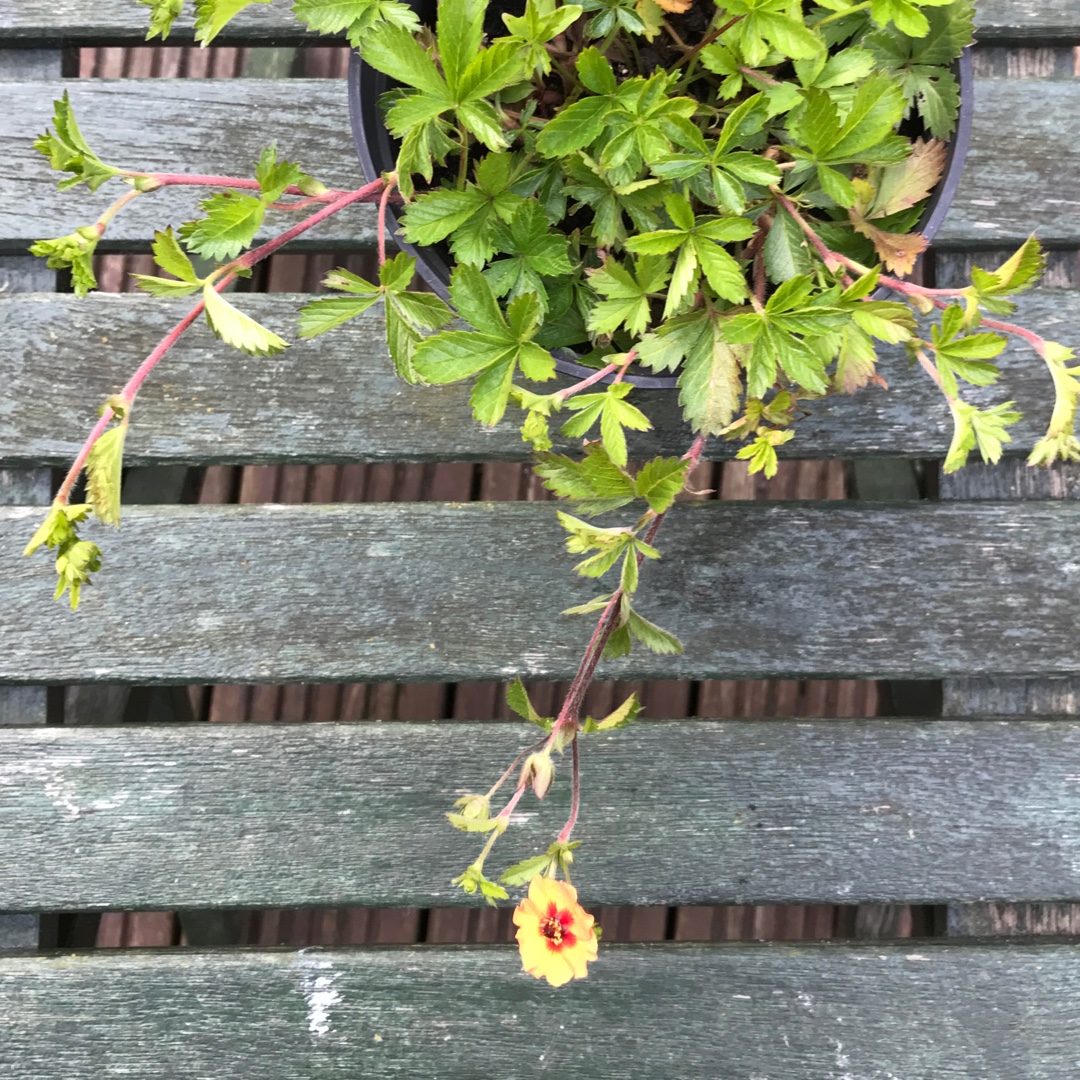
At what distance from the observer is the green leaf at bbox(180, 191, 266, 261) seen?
0.51 m

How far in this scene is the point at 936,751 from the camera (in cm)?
79

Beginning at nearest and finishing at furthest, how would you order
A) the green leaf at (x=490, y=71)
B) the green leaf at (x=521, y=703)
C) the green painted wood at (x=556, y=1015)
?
the green leaf at (x=490, y=71) → the green leaf at (x=521, y=703) → the green painted wood at (x=556, y=1015)

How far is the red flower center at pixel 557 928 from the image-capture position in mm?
526

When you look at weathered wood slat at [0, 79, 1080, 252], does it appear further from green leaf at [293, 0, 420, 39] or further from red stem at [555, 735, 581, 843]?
red stem at [555, 735, 581, 843]

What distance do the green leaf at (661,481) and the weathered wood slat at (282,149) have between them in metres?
0.41

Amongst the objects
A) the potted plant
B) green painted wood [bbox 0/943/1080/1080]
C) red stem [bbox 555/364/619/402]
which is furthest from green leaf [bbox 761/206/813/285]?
green painted wood [bbox 0/943/1080/1080]

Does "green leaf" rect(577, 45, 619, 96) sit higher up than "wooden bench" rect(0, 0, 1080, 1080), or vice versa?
"green leaf" rect(577, 45, 619, 96)

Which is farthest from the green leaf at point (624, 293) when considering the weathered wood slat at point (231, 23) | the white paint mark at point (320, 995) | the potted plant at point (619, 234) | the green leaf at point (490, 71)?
the white paint mark at point (320, 995)

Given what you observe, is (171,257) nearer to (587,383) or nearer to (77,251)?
(77,251)

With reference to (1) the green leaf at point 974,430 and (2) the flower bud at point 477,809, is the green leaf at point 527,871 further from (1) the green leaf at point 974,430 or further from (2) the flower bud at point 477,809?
(1) the green leaf at point 974,430

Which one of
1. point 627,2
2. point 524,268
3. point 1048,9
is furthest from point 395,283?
point 1048,9

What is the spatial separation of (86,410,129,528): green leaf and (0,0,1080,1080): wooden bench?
280mm

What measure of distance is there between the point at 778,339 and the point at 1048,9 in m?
0.56

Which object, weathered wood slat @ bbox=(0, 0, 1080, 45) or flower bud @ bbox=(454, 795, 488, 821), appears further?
weathered wood slat @ bbox=(0, 0, 1080, 45)
